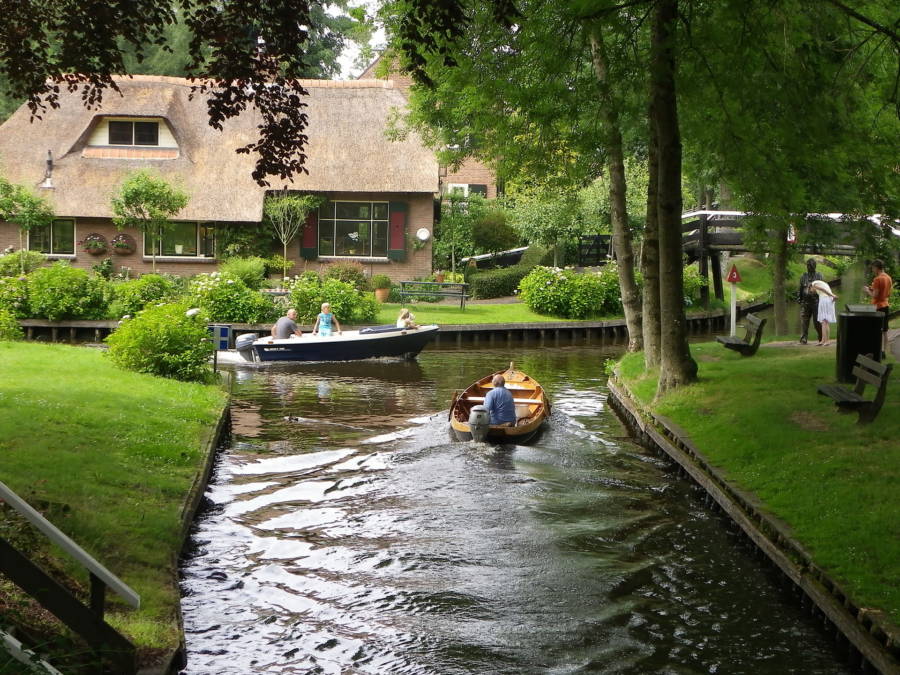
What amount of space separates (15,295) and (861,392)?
78.0 feet

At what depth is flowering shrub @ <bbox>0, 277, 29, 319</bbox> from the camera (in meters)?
29.2

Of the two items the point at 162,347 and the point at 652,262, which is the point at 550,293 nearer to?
the point at 652,262

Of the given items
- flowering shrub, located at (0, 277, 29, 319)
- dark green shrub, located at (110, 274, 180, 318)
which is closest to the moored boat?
dark green shrub, located at (110, 274, 180, 318)

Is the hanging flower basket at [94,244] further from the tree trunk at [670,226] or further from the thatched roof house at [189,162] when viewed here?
the tree trunk at [670,226]

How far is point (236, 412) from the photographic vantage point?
1930cm

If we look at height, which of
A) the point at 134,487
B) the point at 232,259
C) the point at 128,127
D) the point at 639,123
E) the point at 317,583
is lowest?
the point at 317,583

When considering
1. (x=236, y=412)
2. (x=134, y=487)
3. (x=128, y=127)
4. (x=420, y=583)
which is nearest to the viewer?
(x=420, y=583)

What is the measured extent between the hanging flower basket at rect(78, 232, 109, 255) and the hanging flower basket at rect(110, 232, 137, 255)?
1.15ft

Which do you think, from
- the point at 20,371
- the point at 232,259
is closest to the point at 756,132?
the point at 20,371

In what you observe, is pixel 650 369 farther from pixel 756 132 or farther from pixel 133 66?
pixel 133 66

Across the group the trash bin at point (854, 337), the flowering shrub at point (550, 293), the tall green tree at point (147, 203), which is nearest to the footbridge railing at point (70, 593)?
the trash bin at point (854, 337)

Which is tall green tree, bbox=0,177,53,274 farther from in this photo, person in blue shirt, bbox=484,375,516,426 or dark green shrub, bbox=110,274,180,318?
person in blue shirt, bbox=484,375,516,426

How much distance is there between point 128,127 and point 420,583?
108ft

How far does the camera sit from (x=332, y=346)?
25.9m
